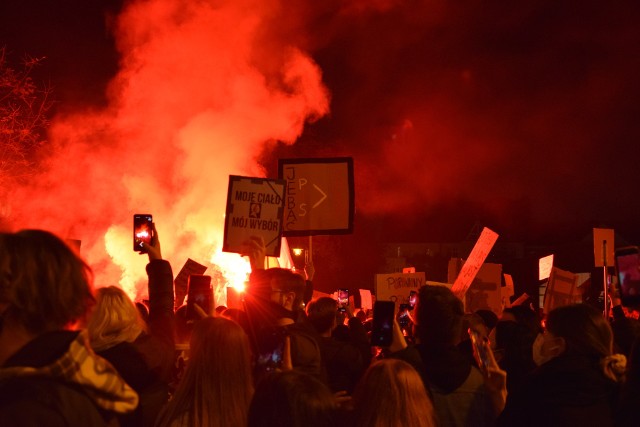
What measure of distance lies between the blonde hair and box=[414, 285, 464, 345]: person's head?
5.31 feet

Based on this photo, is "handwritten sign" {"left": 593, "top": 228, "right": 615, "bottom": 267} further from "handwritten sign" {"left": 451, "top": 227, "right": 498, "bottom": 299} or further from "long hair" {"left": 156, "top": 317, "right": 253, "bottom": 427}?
"long hair" {"left": 156, "top": 317, "right": 253, "bottom": 427}

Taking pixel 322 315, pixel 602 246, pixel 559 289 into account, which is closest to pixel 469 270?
pixel 559 289

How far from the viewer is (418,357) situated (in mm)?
4035

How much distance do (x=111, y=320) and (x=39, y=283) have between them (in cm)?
157

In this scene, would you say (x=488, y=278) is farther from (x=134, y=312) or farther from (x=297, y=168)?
(x=134, y=312)

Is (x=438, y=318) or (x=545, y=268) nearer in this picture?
(x=438, y=318)

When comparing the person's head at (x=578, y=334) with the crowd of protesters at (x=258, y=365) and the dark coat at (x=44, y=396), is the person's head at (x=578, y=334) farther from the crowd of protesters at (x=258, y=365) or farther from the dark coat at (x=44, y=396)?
the dark coat at (x=44, y=396)

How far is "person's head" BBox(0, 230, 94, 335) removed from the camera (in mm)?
2188

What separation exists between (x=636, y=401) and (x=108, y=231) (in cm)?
2486

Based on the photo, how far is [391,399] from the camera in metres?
3.03

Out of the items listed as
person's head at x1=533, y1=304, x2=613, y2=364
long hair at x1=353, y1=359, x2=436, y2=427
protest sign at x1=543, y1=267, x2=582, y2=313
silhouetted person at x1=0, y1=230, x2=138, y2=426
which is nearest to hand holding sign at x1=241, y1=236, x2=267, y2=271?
person's head at x1=533, y1=304, x2=613, y2=364

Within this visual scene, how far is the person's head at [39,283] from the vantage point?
7.18 ft

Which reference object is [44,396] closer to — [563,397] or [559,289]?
[563,397]

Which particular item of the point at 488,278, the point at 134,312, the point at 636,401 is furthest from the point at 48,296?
the point at 488,278
